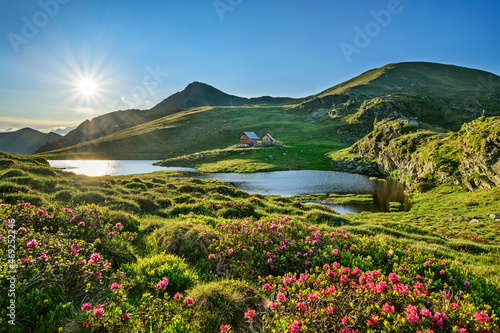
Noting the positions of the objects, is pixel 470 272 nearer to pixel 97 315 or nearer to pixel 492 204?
pixel 97 315

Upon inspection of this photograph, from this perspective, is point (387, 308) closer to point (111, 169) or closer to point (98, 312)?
point (98, 312)

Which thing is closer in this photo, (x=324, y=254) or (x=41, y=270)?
(x=41, y=270)

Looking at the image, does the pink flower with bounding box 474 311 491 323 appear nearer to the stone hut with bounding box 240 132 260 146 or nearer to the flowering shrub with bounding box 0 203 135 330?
the flowering shrub with bounding box 0 203 135 330

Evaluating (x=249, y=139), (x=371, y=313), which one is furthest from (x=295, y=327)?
(x=249, y=139)

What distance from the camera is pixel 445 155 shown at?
42.4m

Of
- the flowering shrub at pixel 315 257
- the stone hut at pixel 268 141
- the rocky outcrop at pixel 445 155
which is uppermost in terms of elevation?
the stone hut at pixel 268 141

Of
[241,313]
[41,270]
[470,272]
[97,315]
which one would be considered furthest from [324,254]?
[41,270]

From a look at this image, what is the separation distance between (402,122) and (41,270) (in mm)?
87823

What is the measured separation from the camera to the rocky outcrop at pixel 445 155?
3253cm

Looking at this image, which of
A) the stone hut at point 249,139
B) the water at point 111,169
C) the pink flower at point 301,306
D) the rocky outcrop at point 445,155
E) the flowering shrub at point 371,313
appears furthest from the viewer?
the stone hut at point 249,139

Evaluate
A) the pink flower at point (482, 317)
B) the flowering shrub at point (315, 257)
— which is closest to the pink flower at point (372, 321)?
the pink flower at point (482, 317)

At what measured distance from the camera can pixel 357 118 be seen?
145500 mm

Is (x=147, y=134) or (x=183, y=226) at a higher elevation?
(x=147, y=134)

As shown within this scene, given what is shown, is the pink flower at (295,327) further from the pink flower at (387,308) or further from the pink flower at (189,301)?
the pink flower at (189,301)
